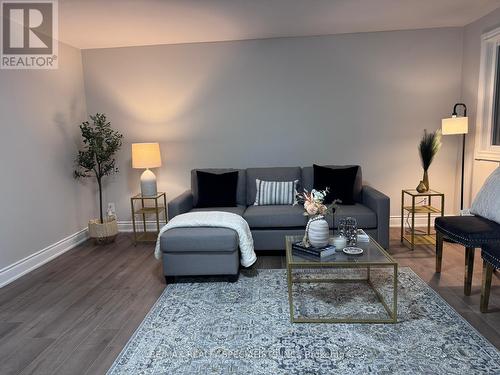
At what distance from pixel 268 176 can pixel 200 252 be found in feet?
4.93

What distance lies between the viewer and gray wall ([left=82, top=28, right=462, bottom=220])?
4.20 m

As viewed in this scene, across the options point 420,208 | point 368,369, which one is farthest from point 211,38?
point 368,369

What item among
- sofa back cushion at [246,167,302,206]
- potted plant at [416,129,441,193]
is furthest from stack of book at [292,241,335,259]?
potted plant at [416,129,441,193]

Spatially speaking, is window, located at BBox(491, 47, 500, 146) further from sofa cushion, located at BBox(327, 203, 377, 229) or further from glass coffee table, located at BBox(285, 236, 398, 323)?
glass coffee table, located at BBox(285, 236, 398, 323)

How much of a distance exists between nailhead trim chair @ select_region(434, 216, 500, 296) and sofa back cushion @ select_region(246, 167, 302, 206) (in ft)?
5.39

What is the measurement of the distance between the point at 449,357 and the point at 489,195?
61.2 inches

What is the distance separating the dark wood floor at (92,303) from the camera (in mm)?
2041

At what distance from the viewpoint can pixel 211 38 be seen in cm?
415

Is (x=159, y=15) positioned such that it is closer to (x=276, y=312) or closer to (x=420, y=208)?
(x=276, y=312)

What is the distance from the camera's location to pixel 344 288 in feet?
9.16

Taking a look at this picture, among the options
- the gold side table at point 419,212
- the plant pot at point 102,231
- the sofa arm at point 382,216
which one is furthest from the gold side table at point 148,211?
the gold side table at point 419,212

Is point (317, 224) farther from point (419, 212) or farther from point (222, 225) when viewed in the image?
point (419, 212)

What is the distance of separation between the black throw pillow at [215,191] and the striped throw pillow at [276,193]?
334 mm

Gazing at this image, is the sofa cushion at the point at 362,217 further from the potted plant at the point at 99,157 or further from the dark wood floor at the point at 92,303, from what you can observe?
the potted plant at the point at 99,157
